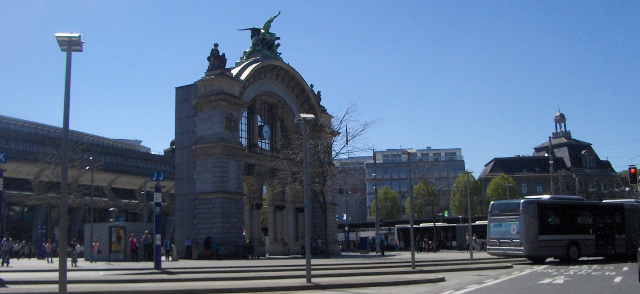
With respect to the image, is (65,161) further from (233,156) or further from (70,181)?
(70,181)

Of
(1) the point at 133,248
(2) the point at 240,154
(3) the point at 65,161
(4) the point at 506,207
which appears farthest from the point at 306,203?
(2) the point at 240,154

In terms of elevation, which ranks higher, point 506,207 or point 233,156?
point 233,156

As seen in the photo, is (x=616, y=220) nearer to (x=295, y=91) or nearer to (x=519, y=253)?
(x=519, y=253)

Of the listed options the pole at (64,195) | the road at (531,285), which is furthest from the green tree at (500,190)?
the pole at (64,195)

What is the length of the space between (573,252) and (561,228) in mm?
1740

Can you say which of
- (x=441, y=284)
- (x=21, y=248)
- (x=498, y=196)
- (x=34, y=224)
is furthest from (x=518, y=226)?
(x=498, y=196)

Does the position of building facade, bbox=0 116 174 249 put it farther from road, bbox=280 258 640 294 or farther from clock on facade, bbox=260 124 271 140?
road, bbox=280 258 640 294

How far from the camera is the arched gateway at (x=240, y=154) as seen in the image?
44.9 metres

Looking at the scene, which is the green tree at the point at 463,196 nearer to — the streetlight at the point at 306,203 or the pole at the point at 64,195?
the streetlight at the point at 306,203

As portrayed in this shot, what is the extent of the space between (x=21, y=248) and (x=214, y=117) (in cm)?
2095

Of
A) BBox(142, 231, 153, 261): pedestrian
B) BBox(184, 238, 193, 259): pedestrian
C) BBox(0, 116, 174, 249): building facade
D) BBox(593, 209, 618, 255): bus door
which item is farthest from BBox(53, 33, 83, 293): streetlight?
BBox(0, 116, 174, 249): building facade

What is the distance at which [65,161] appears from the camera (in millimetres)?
13273

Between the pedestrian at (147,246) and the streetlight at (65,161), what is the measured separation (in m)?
24.7

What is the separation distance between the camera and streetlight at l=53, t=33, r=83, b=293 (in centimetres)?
1274
